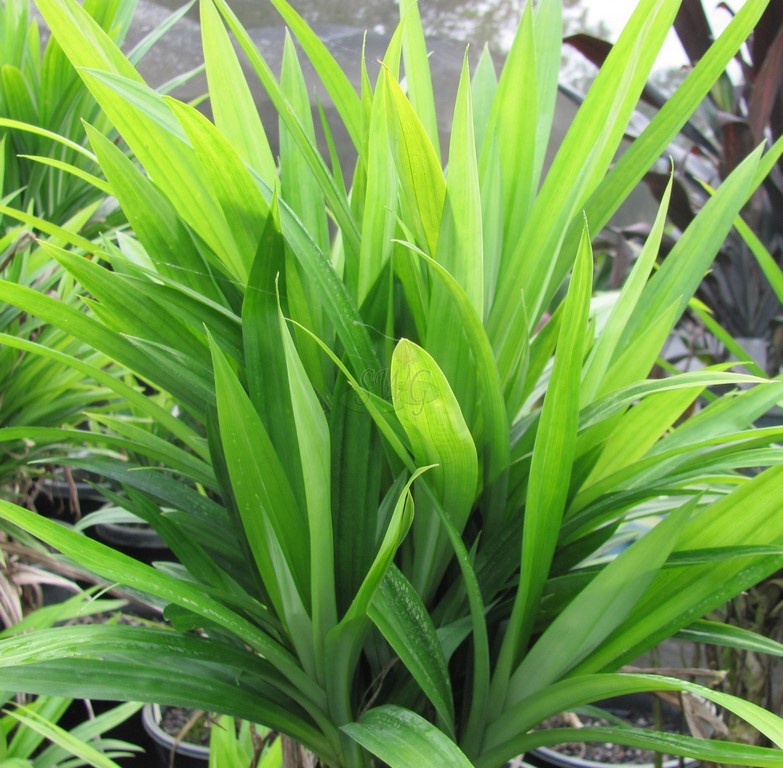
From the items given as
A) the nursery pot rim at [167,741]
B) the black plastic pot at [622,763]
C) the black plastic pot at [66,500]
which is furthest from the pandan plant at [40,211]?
the black plastic pot at [622,763]

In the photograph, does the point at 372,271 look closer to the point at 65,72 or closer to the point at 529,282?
the point at 529,282

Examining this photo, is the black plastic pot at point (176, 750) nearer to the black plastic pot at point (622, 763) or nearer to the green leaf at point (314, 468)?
the black plastic pot at point (622, 763)

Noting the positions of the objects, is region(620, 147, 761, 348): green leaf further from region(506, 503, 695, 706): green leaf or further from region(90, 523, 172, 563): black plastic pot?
region(90, 523, 172, 563): black plastic pot

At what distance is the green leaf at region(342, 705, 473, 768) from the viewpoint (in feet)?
1.10

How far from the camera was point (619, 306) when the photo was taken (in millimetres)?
451

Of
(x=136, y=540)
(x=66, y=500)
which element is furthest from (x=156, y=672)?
(x=66, y=500)

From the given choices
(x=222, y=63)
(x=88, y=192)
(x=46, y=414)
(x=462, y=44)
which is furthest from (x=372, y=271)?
(x=462, y=44)

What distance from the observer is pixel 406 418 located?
35cm

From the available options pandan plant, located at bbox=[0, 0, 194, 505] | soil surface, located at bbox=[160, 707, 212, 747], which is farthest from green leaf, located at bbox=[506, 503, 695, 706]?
soil surface, located at bbox=[160, 707, 212, 747]

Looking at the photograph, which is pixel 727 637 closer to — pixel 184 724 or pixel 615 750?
pixel 615 750

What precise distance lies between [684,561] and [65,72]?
3.03 feet

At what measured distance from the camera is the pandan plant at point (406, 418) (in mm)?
366

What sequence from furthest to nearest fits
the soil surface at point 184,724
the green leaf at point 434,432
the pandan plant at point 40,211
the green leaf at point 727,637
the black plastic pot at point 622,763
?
the soil surface at point 184,724 → the black plastic pot at point 622,763 → the pandan plant at point 40,211 → the green leaf at point 727,637 → the green leaf at point 434,432

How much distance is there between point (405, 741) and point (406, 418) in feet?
0.51
